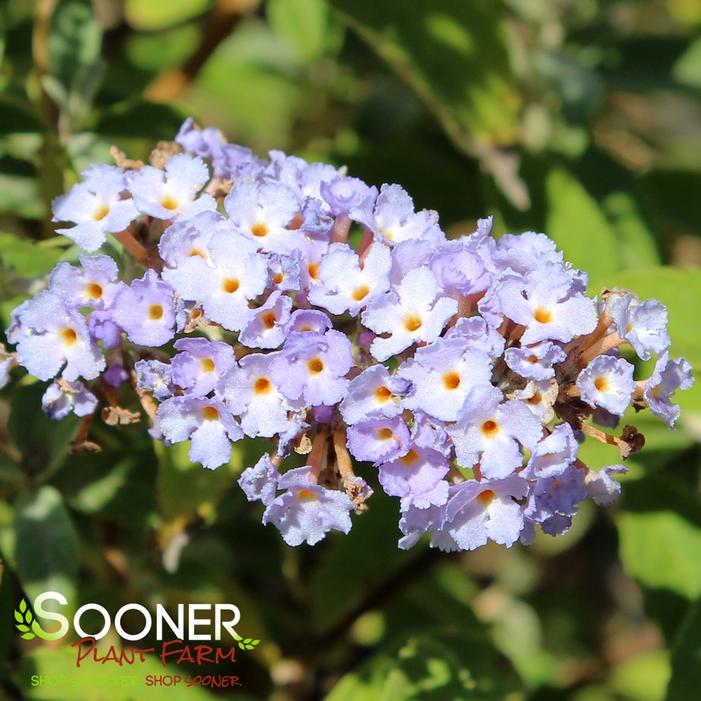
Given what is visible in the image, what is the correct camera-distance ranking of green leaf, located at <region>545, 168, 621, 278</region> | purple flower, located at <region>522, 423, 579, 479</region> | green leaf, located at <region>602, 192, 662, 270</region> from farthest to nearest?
green leaf, located at <region>602, 192, 662, 270</region>, green leaf, located at <region>545, 168, 621, 278</region>, purple flower, located at <region>522, 423, 579, 479</region>

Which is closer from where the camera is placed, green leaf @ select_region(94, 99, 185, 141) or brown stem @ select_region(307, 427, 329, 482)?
brown stem @ select_region(307, 427, 329, 482)

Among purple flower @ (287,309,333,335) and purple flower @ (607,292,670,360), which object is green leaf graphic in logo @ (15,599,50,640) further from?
purple flower @ (607,292,670,360)

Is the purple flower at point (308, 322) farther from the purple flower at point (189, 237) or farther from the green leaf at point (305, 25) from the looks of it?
the green leaf at point (305, 25)

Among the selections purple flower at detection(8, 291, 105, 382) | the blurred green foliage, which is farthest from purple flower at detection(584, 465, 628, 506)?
purple flower at detection(8, 291, 105, 382)

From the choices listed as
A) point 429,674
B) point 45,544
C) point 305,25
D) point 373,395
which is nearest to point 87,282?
point 373,395

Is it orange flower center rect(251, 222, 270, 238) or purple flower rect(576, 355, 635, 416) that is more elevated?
orange flower center rect(251, 222, 270, 238)
